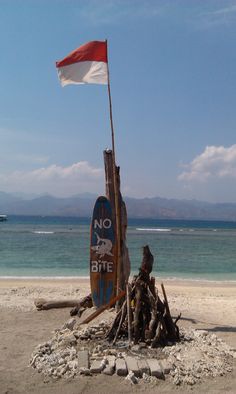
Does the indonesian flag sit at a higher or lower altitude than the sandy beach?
higher

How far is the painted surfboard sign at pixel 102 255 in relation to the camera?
1091cm

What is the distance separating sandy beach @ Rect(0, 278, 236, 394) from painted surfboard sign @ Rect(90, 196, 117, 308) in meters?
0.91

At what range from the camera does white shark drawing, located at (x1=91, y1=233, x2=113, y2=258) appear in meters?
11.0

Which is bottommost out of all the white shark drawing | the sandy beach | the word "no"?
the sandy beach

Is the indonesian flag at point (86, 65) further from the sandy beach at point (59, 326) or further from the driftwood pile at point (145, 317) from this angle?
the sandy beach at point (59, 326)

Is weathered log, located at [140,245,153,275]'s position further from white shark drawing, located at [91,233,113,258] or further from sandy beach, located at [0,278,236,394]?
white shark drawing, located at [91,233,113,258]

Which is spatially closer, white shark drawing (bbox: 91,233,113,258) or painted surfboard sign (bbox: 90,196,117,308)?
painted surfboard sign (bbox: 90,196,117,308)

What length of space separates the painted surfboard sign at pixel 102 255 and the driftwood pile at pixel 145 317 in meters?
2.24

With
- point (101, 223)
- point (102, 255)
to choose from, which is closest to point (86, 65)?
point (101, 223)

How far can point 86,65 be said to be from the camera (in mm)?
9906

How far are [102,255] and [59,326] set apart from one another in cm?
189

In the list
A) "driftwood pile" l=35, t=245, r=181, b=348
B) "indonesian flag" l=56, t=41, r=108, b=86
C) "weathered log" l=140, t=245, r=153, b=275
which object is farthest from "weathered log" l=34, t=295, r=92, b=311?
"indonesian flag" l=56, t=41, r=108, b=86

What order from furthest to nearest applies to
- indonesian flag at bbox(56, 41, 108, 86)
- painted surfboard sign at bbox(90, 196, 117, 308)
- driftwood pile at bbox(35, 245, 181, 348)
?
1. painted surfboard sign at bbox(90, 196, 117, 308)
2. indonesian flag at bbox(56, 41, 108, 86)
3. driftwood pile at bbox(35, 245, 181, 348)

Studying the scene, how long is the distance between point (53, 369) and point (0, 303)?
594 centimetres
